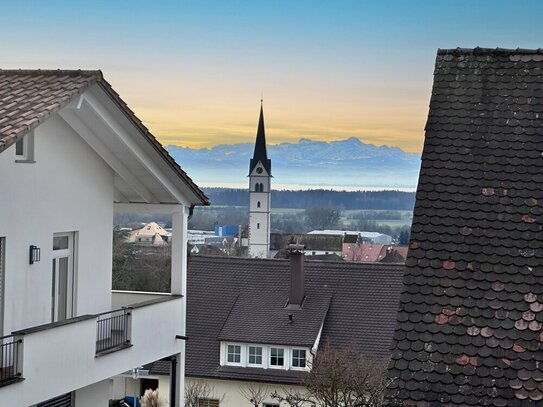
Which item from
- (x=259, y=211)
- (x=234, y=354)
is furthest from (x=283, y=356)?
(x=259, y=211)

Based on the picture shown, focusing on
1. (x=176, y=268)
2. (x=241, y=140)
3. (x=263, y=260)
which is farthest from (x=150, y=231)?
(x=241, y=140)

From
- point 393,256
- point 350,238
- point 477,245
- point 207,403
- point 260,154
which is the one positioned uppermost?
point 260,154

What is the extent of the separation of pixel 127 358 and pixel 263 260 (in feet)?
89.3

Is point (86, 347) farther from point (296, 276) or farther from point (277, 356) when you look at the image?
point (296, 276)

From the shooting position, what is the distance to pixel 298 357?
3678cm

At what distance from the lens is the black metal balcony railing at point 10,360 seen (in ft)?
36.9

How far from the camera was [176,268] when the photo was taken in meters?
16.0

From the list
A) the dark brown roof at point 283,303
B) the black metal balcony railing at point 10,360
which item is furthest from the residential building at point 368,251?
the black metal balcony railing at point 10,360

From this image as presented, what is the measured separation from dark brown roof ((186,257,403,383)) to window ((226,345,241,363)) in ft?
1.46

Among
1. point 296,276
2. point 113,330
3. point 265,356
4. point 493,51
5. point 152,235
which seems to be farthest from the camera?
point 152,235

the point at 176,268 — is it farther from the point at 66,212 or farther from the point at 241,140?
the point at 241,140

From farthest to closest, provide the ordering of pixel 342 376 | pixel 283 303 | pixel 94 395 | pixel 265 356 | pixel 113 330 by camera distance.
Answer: pixel 283 303
pixel 265 356
pixel 342 376
pixel 94 395
pixel 113 330

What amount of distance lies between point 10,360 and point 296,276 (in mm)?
28074

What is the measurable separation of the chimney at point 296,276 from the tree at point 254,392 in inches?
160
